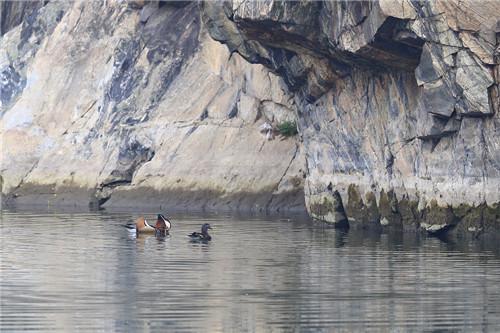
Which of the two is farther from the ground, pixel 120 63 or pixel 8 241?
pixel 120 63

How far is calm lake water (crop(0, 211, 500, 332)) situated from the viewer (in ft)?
76.0

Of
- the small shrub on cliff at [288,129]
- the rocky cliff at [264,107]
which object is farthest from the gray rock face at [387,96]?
the small shrub on cliff at [288,129]

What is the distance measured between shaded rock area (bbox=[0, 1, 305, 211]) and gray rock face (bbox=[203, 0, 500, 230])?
4.27m

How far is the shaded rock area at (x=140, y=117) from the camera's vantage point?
170 feet

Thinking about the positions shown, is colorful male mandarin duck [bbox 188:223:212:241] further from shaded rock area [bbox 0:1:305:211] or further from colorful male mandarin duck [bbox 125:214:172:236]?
shaded rock area [bbox 0:1:305:211]

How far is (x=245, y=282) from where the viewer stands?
27844mm

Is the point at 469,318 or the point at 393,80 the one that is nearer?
the point at 469,318

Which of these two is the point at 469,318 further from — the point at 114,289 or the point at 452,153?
the point at 452,153

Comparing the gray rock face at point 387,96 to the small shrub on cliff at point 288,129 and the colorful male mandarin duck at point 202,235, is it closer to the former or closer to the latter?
the colorful male mandarin duck at point 202,235

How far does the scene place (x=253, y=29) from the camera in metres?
40.2

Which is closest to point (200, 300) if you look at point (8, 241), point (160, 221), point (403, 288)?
point (403, 288)

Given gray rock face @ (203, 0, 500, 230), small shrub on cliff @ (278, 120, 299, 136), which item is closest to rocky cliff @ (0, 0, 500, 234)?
gray rock face @ (203, 0, 500, 230)

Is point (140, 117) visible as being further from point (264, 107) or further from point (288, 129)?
point (288, 129)

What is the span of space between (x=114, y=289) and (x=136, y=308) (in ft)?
7.71
